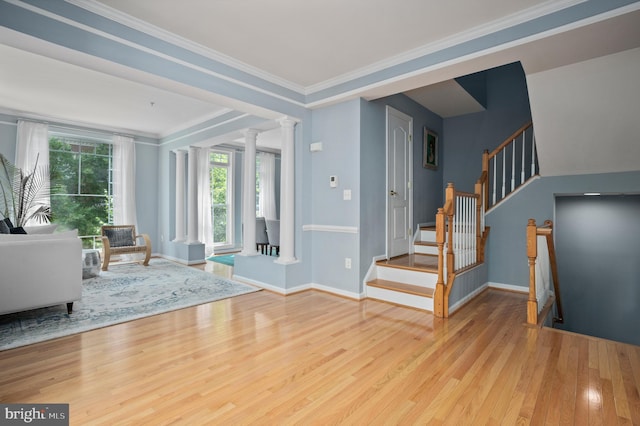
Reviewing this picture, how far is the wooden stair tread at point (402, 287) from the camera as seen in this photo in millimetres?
3598

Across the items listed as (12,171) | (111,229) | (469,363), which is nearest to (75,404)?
(469,363)

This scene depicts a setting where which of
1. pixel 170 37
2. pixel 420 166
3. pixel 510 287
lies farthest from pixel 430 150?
pixel 170 37

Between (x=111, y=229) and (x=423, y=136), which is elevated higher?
(x=423, y=136)

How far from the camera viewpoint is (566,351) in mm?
2533

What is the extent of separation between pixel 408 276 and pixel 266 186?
5.64 m

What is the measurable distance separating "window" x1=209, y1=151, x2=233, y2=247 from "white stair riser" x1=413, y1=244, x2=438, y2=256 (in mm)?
4923

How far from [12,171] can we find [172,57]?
4.63 meters

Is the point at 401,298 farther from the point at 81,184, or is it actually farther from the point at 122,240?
the point at 81,184

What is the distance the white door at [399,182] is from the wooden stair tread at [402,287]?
51 centimetres

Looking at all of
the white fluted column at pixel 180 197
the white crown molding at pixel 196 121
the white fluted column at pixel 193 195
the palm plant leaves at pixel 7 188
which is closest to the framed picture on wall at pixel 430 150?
the white crown molding at pixel 196 121

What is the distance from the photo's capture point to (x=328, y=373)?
220cm

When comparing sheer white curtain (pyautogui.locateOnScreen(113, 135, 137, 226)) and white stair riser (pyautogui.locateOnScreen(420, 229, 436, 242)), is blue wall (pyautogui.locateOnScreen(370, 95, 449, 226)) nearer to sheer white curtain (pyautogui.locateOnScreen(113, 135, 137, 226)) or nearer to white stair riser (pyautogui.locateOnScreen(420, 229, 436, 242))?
white stair riser (pyautogui.locateOnScreen(420, 229, 436, 242))

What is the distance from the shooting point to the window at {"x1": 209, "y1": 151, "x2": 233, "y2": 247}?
26.1ft

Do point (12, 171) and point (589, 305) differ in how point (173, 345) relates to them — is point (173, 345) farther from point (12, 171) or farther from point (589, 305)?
point (589, 305)
